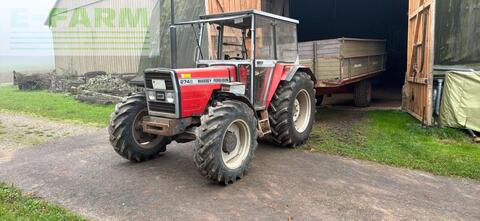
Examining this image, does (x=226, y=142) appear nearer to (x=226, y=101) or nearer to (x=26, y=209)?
(x=226, y=101)

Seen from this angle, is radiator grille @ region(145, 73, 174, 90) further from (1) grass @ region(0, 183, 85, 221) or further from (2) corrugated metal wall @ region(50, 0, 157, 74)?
(2) corrugated metal wall @ region(50, 0, 157, 74)

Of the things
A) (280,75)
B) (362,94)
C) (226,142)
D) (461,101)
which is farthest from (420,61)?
(226,142)

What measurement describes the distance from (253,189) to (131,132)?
6.21 feet

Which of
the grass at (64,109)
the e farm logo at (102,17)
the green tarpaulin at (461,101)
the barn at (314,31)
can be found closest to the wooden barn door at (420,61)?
the barn at (314,31)

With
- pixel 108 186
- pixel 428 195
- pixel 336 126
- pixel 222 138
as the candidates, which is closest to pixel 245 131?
pixel 222 138

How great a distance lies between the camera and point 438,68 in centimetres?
752

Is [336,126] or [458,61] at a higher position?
[458,61]

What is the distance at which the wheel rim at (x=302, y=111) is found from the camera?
21.1 feet

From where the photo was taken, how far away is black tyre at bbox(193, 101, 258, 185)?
411 centimetres

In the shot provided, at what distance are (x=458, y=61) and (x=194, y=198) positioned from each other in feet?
21.5

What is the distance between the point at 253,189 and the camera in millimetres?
4348

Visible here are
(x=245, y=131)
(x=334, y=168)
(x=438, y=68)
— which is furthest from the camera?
(x=438, y=68)

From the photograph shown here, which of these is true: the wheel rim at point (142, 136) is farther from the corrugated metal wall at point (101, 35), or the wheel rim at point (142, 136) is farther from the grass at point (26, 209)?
the corrugated metal wall at point (101, 35)

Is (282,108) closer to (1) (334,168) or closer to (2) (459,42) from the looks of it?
(1) (334,168)
